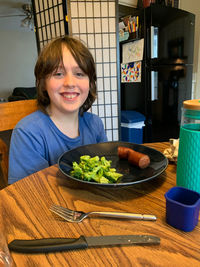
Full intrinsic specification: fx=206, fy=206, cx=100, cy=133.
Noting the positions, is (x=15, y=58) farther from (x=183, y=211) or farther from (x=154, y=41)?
(x=183, y=211)

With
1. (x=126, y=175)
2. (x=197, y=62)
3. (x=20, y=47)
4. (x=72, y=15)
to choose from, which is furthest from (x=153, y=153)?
(x=20, y=47)

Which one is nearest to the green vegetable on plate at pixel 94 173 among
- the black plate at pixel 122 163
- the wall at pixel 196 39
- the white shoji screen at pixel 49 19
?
the black plate at pixel 122 163

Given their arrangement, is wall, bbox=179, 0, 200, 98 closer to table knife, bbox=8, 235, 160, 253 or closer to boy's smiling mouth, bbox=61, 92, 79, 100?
boy's smiling mouth, bbox=61, 92, 79, 100

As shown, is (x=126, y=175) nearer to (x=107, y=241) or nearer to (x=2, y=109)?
(x=107, y=241)

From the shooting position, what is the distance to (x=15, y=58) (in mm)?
6703

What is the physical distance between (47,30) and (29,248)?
7.09 ft

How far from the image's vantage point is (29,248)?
375 mm

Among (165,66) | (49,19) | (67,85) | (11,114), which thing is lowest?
(11,114)

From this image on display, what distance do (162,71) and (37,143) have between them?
2059 mm

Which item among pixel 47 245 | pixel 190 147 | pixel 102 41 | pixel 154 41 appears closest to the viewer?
pixel 47 245

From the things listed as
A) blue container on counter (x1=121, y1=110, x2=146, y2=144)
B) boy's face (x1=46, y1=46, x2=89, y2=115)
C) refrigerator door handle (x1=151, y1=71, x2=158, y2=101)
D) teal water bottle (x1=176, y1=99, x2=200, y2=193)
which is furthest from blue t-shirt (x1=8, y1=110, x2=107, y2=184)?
refrigerator door handle (x1=151, y1=71, x2=158, y2=101)

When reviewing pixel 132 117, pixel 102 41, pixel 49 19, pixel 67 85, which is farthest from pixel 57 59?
pixel 132 117

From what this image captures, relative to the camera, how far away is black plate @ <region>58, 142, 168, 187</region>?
0.61m

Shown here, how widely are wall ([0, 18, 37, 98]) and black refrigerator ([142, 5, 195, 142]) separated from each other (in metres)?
5.24
